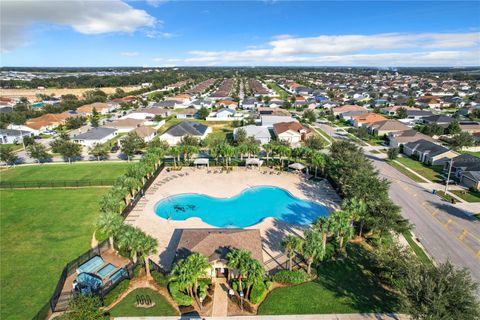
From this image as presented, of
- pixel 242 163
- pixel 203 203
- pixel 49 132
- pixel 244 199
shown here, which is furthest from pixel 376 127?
pixel 49 132

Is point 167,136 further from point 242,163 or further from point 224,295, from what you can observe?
point 224,295

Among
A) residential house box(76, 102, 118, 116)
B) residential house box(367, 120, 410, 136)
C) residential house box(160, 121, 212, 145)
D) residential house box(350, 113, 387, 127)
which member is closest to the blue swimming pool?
residential house box(160, 121, 212, 145)

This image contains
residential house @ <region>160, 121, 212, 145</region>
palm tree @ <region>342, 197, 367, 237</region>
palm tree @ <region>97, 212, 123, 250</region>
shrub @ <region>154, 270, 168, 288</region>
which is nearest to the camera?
shrub @ <region>154, 270, 168, 288</region>

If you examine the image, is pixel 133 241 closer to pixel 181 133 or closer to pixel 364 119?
pixel 181 133

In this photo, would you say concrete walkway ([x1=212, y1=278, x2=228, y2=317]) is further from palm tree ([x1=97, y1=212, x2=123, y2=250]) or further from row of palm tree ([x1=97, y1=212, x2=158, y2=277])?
palm tree ([x1=97, y1=212, x2=123, y2=250])

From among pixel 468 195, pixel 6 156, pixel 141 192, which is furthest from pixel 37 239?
pixel 468 195

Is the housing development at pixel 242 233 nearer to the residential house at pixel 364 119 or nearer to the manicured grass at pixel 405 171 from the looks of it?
the manicured grass at pixel 405 171
